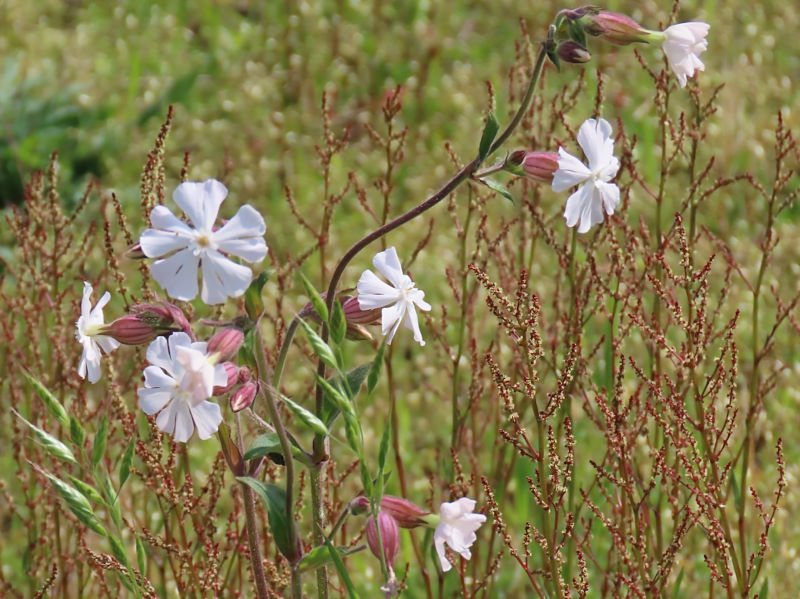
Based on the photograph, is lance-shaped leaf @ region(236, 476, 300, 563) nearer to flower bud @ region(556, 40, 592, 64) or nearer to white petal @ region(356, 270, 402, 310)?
white petal @ region(356, 270, 402, 310)

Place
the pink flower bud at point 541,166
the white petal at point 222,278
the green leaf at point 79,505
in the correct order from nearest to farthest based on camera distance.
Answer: the white petal at point 222,278 → the green leaf at point 79,505 → the pink flower bud at point 541,166

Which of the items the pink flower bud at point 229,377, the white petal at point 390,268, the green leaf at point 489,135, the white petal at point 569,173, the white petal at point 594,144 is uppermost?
the green leaf at point 489,135

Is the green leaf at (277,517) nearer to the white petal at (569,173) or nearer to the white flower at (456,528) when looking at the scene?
the white flower at (456,528)

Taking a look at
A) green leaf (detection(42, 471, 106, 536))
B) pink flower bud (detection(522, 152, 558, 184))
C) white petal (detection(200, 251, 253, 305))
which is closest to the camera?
white petal (detection(200, 251, 253, 305))

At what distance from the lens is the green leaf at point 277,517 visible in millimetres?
1149

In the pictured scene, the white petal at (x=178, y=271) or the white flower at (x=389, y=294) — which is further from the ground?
the white flower at (x=389, y=294)

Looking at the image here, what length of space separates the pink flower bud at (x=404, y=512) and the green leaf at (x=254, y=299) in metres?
0.23

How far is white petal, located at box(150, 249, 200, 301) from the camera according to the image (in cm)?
99

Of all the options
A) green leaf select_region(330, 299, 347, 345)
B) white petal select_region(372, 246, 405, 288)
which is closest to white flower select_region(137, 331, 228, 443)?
green leaf select_region(330, 299, 347, 345)

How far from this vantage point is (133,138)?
3400mm

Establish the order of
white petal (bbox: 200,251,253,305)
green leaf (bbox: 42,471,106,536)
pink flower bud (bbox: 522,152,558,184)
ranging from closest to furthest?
white petal (bbox: 200,251,253,305) < green leaf (bbox: 42,471,106,536) < pink flower bud (bbox: 522,152,558,184)

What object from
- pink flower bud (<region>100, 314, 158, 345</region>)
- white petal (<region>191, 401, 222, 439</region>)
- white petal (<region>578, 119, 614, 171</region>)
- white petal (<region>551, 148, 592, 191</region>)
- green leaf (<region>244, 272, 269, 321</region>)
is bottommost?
white petal (<region>191, 401, 222, 439</region>)

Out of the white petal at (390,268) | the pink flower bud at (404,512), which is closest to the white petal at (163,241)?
the white petal at (390,268)

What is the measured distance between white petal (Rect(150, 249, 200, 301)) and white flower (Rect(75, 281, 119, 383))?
17 cm
